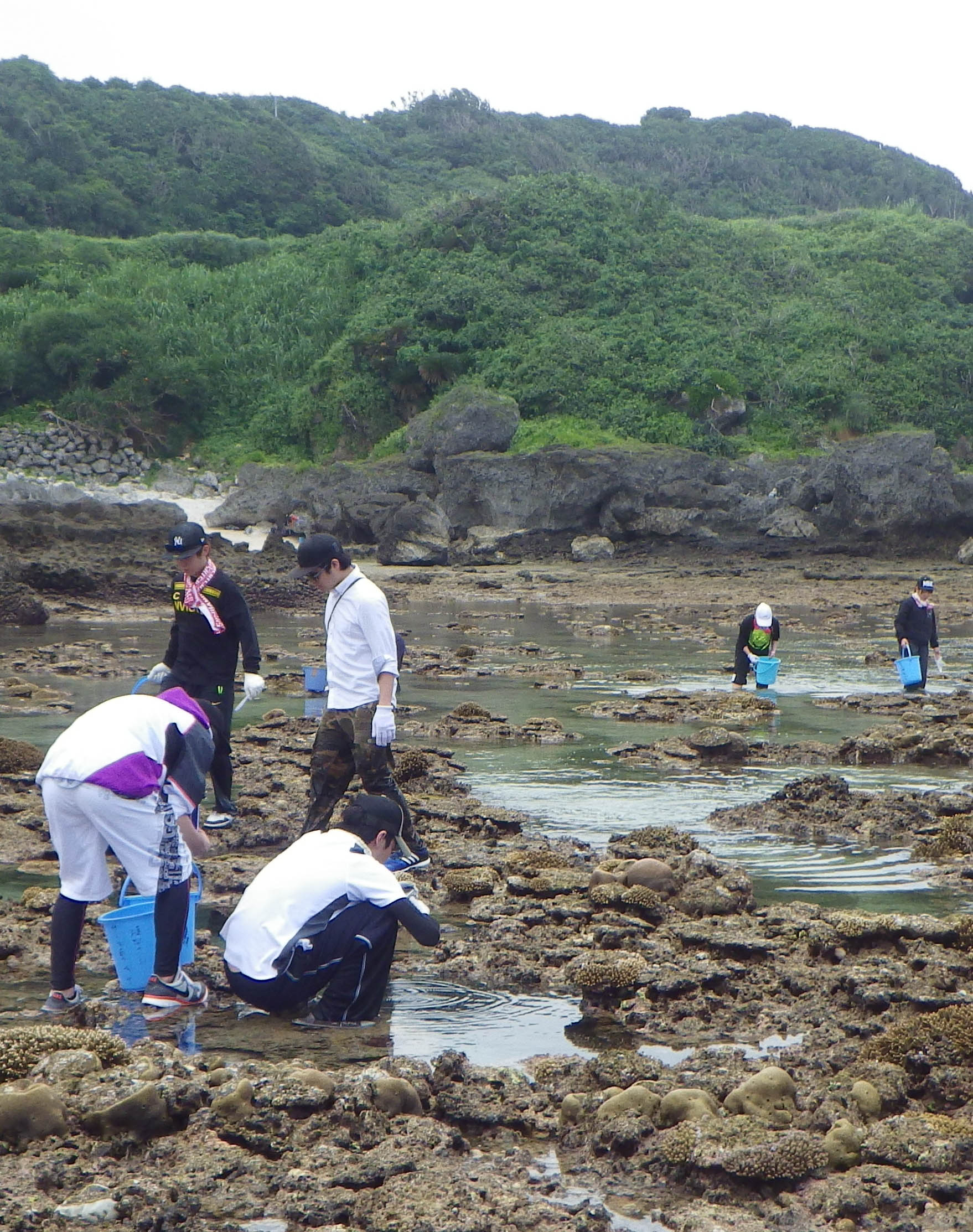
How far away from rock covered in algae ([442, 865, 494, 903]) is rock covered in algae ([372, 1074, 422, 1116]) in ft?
9.21

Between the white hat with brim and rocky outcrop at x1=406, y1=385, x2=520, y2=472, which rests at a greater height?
rocky outcrop at x1=406, y1=385, x2=520, y2=472

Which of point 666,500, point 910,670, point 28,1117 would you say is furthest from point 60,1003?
point 666,500

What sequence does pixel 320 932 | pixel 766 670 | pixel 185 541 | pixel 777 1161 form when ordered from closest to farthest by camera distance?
pixel 777 1161 < pixel 320 932 < pixel 185 541 < pixel 766 670

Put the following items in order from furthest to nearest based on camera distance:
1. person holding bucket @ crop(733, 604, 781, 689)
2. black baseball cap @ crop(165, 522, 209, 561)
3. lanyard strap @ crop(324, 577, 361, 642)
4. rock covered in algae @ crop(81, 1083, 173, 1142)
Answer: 1. person holding bucket @ crop(733, 604, 781, 689)
2. black baseball cap @ crop(165, 522, 209, 561)
3. lanyard strap @ crop(324, 577, 361, 642)
4. rock covered in algae @ crop(81, 1083, 173, 1142)

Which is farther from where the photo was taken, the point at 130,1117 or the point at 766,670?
the point at 766,670

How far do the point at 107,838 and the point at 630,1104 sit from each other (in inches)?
90.0

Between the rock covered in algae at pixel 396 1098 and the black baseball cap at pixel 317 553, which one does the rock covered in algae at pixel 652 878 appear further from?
the rock covered in algae at pixel 396 1098

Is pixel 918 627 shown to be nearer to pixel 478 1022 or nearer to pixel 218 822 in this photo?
pixel 218 822

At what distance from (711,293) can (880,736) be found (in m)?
41.5

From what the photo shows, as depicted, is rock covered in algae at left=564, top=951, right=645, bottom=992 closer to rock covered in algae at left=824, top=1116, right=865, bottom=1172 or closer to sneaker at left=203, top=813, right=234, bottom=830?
rock covered in algae at left=824, top=1116, right=865, bottom=1172

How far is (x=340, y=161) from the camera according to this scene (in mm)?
82500

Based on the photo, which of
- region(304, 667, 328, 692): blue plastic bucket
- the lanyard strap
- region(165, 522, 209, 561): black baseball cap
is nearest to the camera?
the lanyard strap

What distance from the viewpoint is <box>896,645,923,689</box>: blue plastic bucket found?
601 inches

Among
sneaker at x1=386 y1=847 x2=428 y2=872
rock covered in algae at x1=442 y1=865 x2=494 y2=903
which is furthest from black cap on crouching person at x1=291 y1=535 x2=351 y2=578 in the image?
rock covered in algae at x1=442 y1=865 x2=494 y2=903
